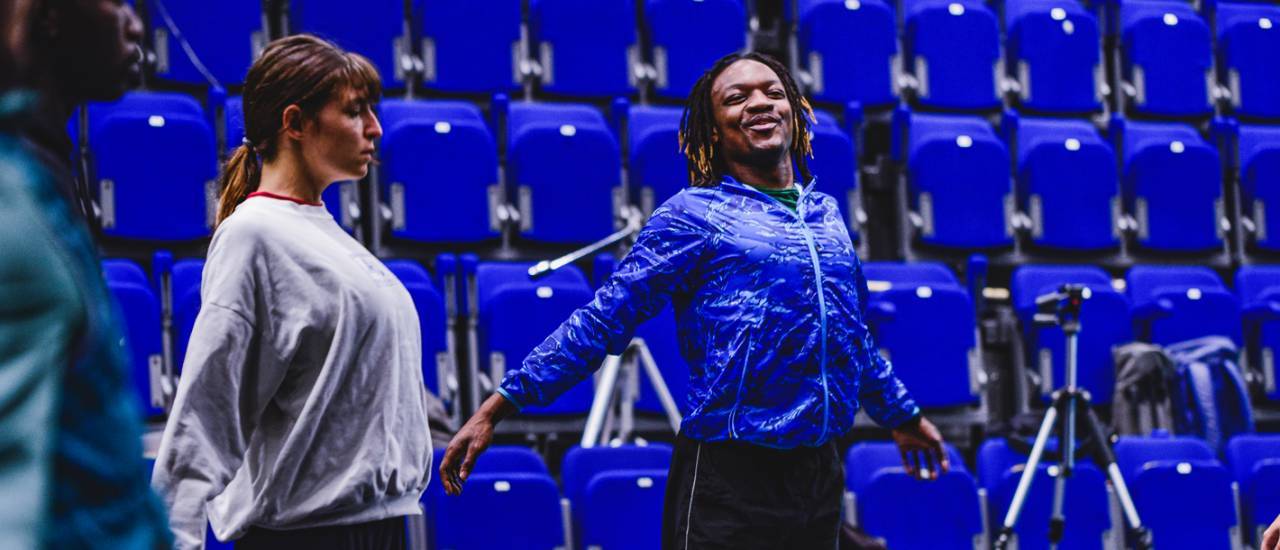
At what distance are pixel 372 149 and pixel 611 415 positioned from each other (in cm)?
287

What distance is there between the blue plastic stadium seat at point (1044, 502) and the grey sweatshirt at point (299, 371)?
3076 millimetres

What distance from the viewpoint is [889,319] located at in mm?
4801

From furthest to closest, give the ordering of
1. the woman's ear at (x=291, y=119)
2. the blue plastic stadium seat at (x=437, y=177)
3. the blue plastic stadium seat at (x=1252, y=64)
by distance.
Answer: the blue plastic stadium seat at (x=1252, y=64)
the blue plastic stadium seat at (x=437, y=177)
the woman's ear at (x=291, y=119)

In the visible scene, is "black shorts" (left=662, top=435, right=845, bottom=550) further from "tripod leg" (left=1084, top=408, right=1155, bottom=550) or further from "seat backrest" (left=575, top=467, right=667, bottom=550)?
"tripod leg" (left=1084, top=408, right=1155, bottom=550)

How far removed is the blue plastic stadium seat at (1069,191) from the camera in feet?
19.2

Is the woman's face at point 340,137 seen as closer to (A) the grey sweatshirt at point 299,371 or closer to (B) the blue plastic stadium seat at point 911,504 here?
(A) the grey sweatshirt at point 299,371

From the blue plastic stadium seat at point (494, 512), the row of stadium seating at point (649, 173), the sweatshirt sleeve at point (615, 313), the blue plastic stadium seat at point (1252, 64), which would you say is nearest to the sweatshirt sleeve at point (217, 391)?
the sweatshirt sleeve at point (615, 313)

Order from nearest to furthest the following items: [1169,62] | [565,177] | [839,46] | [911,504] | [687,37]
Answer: [911,504], [565,177], [687,37], [839,46], [1169,62]

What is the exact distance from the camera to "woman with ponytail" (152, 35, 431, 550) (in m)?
1.88

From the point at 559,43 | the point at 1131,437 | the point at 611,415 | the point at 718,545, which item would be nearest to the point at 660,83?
the point at 559,43

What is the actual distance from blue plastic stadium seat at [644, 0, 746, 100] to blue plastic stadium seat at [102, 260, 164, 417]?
2.22m

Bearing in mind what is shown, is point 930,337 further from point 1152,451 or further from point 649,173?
point 649,173

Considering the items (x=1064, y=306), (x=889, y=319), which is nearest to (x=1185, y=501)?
(x=1064, y=306)

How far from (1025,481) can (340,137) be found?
9.92 ft
